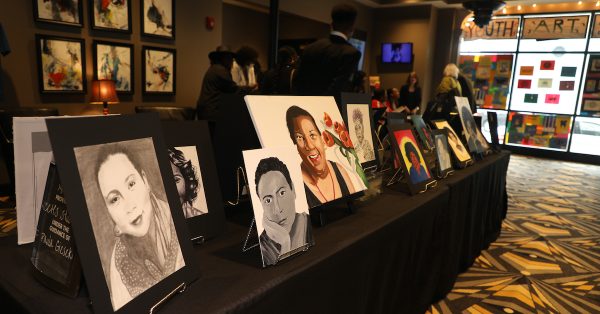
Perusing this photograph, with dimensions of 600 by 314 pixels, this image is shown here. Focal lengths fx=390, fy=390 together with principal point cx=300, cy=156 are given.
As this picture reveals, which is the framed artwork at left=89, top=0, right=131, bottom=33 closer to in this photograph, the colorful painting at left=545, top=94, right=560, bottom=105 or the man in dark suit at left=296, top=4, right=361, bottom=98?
the man in dark suit at left=296, top=4, right=361, bottom=98

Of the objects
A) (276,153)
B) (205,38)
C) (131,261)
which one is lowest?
(131,261)

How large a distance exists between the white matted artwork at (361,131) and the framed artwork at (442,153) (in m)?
0.45

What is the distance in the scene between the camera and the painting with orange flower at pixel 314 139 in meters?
1.13

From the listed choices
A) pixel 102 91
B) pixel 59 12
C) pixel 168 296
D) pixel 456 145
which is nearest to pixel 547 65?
pixel 456 145

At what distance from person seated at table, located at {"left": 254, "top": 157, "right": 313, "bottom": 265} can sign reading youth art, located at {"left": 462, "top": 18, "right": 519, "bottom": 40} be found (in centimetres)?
863

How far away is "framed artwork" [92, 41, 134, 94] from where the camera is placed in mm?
4226

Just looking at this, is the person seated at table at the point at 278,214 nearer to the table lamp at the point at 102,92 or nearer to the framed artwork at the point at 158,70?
the table lamp at the point at 102,92

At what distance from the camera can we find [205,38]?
5414 mm

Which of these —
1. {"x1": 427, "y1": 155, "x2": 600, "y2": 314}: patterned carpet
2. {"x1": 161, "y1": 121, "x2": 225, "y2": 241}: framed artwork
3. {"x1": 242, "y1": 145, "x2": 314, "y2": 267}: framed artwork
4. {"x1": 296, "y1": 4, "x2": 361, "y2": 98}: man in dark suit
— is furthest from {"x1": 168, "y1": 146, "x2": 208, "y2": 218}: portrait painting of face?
{"x1": 427, "y1": 155, "x2": 600, "y2": 314}: patterned carpet

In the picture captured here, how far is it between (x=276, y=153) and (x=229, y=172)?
0.97 feet

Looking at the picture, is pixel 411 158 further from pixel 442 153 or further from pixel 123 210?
pixel 123 210

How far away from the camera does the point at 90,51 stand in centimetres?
418

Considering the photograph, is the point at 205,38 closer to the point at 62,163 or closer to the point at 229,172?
the point at 229,172

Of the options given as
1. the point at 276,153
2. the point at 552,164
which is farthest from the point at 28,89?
the point at 552,164
